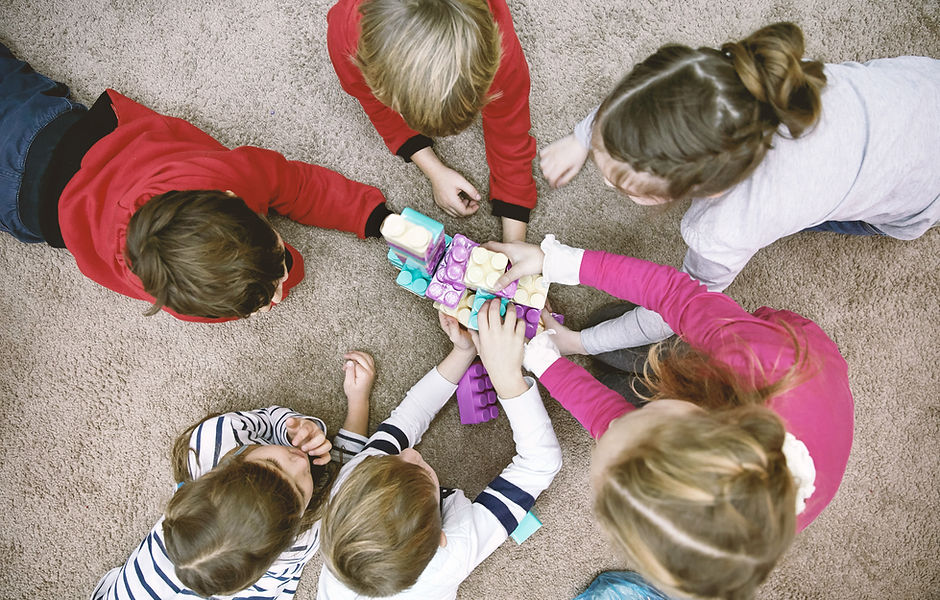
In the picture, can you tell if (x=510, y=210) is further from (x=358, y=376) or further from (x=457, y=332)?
(x=358, y=376)

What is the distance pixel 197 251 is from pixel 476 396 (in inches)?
19.9

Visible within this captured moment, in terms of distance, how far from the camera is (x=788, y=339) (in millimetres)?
643

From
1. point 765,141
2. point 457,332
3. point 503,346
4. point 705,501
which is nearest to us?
point 705,501

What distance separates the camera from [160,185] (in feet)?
2.39

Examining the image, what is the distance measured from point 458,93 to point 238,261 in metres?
0.35

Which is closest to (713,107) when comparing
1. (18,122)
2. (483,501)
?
(483,501)

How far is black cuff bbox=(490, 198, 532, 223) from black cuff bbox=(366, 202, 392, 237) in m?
0.19

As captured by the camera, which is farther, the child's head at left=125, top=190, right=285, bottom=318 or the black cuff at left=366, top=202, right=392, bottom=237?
the black cuff at left=366, top=202, right=392, bottom=237

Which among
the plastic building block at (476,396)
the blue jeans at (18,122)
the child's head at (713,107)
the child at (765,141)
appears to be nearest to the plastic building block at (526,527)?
the plastic building block at (476,396)

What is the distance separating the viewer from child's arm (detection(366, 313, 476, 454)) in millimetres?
922

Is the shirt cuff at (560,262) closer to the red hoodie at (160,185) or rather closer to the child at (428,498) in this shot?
the child at (428,498)

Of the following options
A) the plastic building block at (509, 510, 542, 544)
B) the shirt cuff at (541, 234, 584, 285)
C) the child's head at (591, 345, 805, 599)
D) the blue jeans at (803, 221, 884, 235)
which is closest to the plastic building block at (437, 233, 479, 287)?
the shirt cuff at (541, 234, 584, 285)

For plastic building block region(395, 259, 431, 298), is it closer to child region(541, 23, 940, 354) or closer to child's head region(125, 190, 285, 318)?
child's head region(125, 190, 285, 318)

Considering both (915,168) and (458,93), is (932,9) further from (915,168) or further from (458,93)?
(458,93)
